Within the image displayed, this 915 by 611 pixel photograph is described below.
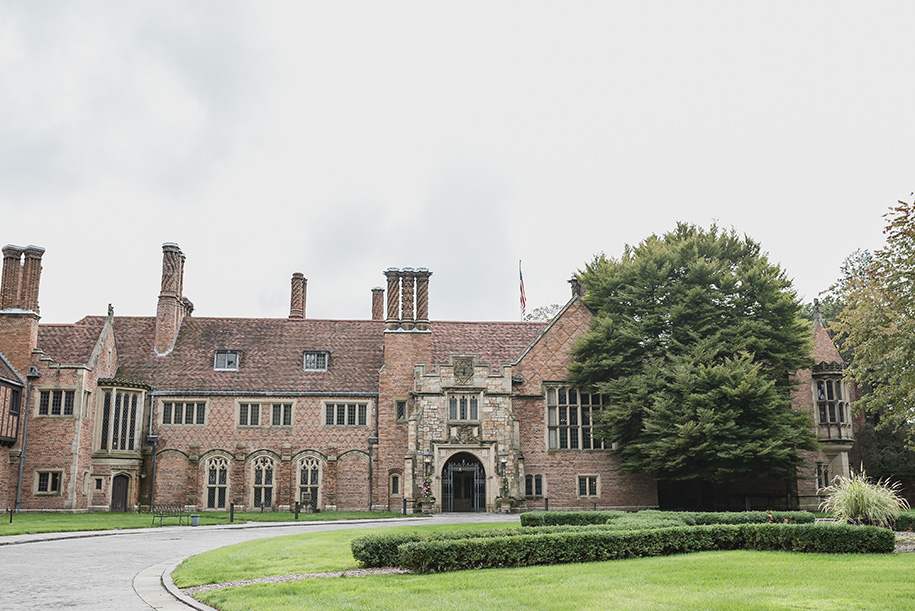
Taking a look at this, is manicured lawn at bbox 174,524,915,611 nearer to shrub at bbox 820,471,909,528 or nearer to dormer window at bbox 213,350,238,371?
shrub at bbox 820,471,909,528

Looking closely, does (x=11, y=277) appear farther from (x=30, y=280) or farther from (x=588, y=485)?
(x=588, y=485)

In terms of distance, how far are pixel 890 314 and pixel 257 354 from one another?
29556 millimetres

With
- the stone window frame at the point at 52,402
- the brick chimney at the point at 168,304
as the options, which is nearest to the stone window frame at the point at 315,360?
the brick chimney at the point at 168,304

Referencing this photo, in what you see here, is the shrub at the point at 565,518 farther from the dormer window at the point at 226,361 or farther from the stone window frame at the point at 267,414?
the dormer window at the point at 226,361

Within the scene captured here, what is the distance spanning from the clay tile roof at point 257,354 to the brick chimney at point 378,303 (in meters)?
3.66

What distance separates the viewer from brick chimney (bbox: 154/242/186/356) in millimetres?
39938

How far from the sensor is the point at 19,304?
35781 mm

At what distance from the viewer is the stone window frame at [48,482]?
3406cm

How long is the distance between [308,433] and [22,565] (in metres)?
22.6

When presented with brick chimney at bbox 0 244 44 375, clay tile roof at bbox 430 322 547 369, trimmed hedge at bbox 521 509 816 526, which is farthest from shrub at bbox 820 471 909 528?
brick chimney at bbox 0 244 44 375

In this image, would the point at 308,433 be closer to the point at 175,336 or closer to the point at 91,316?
the point at 175,336

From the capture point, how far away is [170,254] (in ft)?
132

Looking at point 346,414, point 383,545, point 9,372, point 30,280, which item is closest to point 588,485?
point 346,414

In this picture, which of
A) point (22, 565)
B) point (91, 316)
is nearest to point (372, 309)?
point (91, 316)
